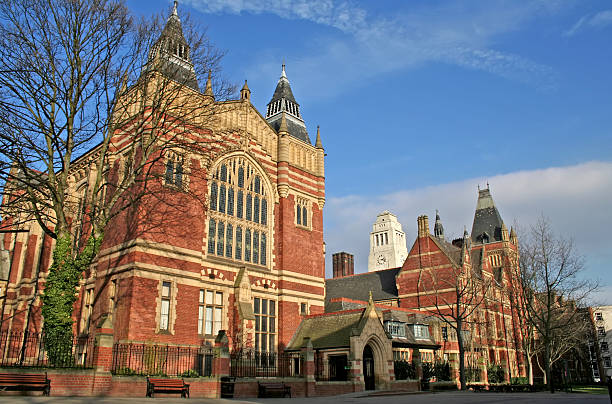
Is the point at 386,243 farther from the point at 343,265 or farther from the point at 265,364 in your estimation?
the point at 265,364

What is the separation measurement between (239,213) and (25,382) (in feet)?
59.0

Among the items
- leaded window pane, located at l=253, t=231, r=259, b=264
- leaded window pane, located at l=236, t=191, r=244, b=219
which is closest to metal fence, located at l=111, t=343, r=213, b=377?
leaded window pane, located at l=253, t=231, r=259, b=264

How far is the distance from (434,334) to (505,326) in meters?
19.3

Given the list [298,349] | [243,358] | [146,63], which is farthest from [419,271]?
[146,63]

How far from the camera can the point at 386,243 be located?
137875mm

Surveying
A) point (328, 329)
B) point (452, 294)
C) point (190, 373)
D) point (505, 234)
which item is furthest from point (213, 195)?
point (505, 234)

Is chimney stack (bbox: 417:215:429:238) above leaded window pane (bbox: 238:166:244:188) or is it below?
above

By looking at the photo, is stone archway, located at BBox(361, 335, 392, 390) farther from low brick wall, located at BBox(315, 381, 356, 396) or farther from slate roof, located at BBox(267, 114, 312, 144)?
slate roof, located at BBox(267, 114, 312, 144)

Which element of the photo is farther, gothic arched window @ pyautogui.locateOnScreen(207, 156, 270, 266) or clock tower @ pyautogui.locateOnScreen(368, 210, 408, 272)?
clock tower @ pyautogui.locateOnScreen(368, 210, 408, 272)

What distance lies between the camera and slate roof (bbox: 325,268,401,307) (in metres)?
56.8

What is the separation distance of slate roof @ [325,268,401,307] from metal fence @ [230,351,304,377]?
984 inches

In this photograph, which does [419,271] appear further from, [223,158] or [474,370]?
[223,158]

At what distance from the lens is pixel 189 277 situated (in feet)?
92.0

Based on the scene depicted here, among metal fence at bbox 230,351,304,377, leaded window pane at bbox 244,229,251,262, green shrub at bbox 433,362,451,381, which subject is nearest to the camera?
metal fence at bbox 230,351,304,377
